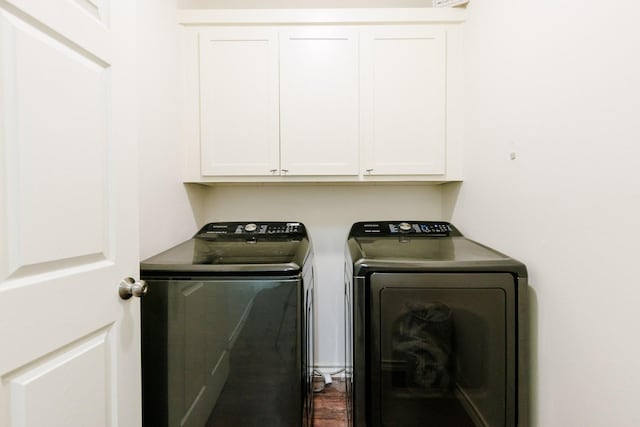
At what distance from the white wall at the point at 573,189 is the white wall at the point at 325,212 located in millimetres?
700

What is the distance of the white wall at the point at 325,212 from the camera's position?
2100 millimetres

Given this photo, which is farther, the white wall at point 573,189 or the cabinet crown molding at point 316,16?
the cabinet crown molding at point 316,16

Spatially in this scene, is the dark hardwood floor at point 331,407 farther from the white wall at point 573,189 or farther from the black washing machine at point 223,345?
the white wall at point 573,189

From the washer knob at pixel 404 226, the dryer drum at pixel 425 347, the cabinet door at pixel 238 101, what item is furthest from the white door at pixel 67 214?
the washer knob at pixel 404 226

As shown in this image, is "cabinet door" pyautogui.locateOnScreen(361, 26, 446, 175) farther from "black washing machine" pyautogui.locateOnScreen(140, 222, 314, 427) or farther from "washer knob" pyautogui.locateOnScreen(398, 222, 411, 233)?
"black washing machine" pyautogui.locateOnScreen(140, 222, 314, 427)

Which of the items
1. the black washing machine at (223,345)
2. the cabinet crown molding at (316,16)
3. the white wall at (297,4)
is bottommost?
the black washing machine at (223,345)

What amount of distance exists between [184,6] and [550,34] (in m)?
1.94

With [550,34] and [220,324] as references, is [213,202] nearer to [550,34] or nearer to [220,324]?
[220,324]

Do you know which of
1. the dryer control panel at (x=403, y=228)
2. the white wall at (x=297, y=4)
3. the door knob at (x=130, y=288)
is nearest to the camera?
the door knob at (x=130, y=288)

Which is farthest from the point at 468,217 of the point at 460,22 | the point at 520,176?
the point at 460,22

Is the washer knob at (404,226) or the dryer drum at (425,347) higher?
the washer knob at (404,226)

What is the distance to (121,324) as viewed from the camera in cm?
97

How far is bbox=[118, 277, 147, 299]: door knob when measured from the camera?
0.96 m

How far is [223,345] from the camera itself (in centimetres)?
118
